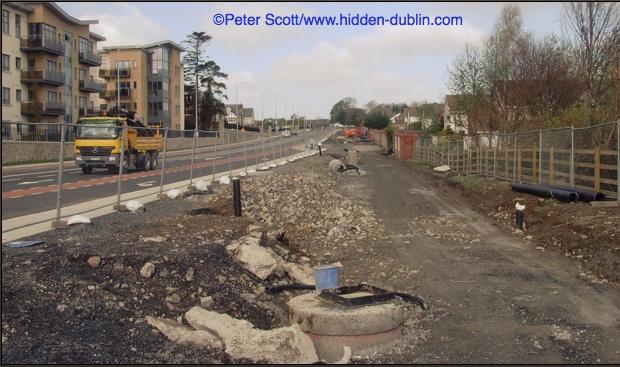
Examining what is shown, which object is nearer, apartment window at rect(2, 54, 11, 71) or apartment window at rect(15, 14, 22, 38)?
apartment window at rect(2, 54, 11, 71)

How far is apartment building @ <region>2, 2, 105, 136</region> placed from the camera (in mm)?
56188

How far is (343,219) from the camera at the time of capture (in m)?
14.5

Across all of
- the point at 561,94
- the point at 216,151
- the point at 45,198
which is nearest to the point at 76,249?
the point at 45,198

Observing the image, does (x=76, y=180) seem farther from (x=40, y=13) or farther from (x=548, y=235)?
(x=40, y=13)

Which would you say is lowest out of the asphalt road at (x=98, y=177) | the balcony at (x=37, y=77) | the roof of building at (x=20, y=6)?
the asphalt road at (x=98, y=177)

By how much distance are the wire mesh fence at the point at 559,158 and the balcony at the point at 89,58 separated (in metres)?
54.0

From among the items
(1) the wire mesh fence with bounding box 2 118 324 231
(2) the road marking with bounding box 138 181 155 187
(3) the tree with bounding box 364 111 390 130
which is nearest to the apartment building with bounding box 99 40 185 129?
(3) the tree with bounding box 364 111 390 130

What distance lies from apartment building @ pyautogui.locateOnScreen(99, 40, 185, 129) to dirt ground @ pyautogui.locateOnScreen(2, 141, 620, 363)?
261 feet

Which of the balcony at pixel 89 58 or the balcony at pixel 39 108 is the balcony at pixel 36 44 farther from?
the balcony at pixel 89 58

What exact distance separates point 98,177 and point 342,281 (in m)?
13.7

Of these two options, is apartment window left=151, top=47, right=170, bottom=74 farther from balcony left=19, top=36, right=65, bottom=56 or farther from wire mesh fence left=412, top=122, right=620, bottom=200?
wire mesh fence left=412, top=122, right=620, bottom=200

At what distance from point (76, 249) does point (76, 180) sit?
10391 mm

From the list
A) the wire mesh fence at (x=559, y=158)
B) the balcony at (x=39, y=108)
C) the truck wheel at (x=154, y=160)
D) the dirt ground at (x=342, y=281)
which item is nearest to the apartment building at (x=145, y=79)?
A: the balcony at (x=39, y=108)

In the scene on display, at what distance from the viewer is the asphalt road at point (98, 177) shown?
10.0 metres
